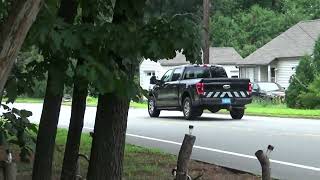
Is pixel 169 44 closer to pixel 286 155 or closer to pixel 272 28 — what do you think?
pixel 286 155

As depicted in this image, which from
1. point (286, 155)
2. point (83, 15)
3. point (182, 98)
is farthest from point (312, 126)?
point (83, 15)

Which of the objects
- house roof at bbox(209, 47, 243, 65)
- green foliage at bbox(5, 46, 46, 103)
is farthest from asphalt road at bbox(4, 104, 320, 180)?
house roof at bbox(209, 47, 243, 65)

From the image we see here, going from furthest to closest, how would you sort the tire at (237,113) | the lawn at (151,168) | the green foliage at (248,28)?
the green foliage at (248,28) → the tire at (237,113) → the lawn at (151,168)

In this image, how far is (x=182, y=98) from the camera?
22938 mm

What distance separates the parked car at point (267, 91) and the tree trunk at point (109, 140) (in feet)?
115

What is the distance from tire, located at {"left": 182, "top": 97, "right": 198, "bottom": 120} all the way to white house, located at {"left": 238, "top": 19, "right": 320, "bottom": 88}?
2600 cm

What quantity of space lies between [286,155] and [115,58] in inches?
307

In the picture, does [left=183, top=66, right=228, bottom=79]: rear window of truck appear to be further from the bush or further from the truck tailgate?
the bush

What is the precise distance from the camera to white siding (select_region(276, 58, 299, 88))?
48.1 metres

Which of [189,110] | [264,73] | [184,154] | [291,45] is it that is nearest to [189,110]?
Answer: [189,110]

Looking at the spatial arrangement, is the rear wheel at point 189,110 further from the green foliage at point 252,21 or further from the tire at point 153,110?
the green foliage at point 252,21

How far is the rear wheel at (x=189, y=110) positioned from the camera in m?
22.4

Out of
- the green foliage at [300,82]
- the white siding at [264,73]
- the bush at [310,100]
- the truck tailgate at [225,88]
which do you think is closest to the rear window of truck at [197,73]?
the truck tailgate at [225,88]

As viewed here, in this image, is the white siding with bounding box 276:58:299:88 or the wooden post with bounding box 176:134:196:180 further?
the white siding with bounding box 276:58:299:88
